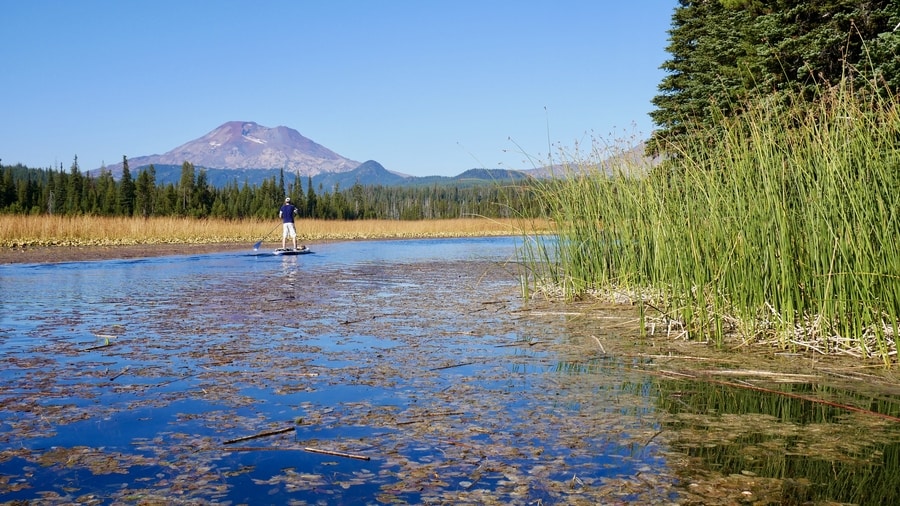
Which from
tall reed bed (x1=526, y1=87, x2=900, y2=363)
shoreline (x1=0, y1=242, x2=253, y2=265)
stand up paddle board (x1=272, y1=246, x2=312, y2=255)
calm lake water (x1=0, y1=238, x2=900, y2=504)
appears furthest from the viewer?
stand up paddle board (x1=272, y1=246, x2=312, y2=255)

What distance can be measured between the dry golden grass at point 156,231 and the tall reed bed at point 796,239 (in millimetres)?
11447

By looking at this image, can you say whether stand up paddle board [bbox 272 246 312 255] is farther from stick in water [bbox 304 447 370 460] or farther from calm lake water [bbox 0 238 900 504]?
stick in water [bbox 304 447 370 460]

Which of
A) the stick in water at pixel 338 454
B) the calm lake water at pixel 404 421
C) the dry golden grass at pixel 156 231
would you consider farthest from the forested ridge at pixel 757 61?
the dry golden grass at pixel 156 231

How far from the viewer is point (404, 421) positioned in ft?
14.2

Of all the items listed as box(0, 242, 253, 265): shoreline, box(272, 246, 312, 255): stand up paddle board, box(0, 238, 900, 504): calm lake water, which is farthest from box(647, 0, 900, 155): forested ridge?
box(0, 242, 253, 265): shoreline

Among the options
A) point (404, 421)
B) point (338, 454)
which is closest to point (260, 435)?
point (338, 454)

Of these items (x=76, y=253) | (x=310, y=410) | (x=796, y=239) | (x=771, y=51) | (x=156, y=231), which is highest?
(x=771, y=51)

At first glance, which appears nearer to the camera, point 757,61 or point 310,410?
point 310,410

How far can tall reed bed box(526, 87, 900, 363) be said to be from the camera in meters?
5.83

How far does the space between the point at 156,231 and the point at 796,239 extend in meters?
33.6

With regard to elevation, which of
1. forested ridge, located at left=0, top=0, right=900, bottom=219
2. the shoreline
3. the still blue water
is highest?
forested ridge, located at left=0, top=0, right=900, bottom=219

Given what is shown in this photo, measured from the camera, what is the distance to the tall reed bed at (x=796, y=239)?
5832mm

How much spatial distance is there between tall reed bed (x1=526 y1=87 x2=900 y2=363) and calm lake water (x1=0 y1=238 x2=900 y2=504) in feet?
2.92

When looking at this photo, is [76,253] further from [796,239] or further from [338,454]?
[338,454]
